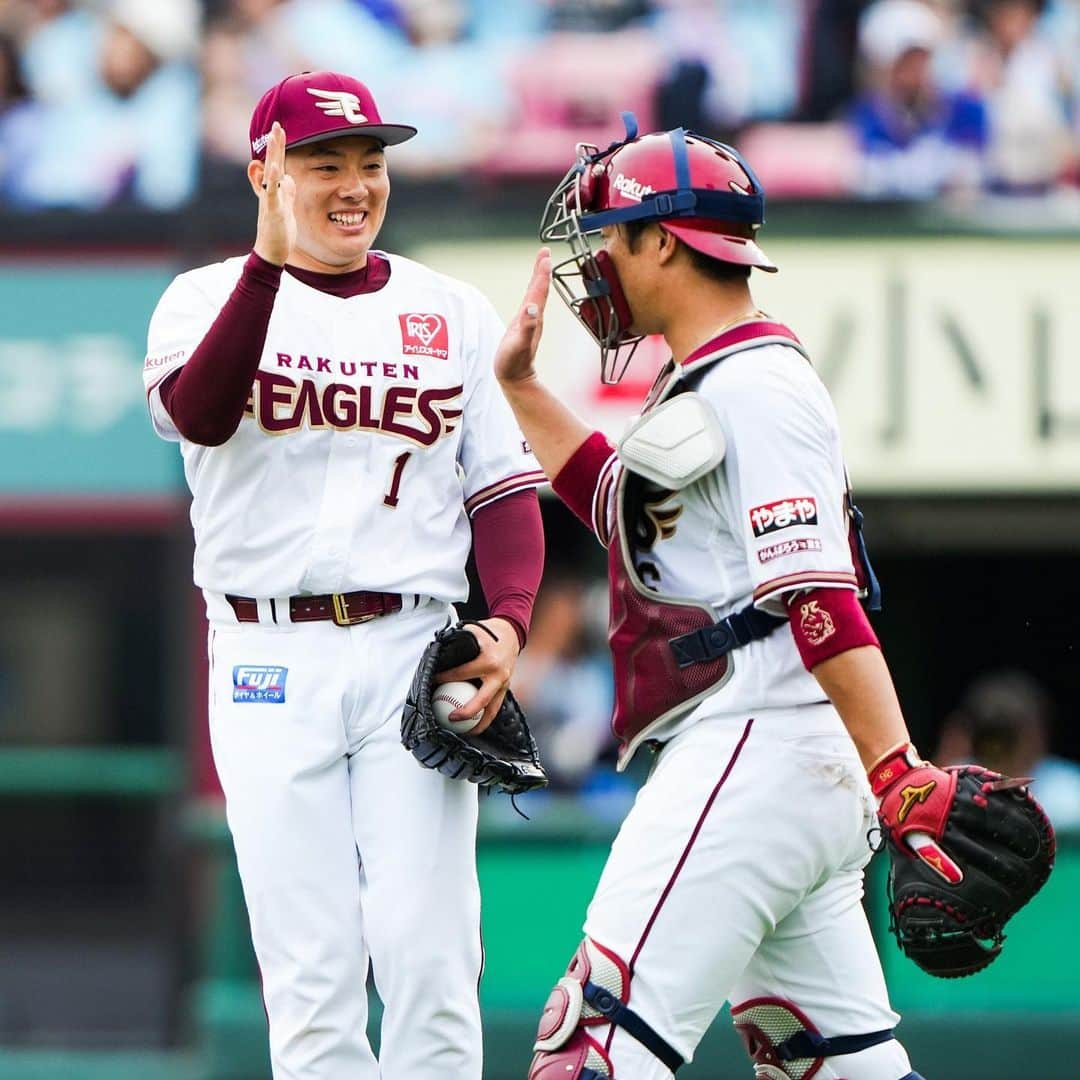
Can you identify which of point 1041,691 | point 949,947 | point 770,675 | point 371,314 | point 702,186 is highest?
point 702,186

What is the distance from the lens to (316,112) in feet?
12.9

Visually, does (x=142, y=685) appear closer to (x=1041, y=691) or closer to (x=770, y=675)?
(x=1041, y=691)

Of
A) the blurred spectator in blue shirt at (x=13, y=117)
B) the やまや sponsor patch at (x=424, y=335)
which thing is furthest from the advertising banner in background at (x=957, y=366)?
the やまや sponsor patch at (x=424, y=335)

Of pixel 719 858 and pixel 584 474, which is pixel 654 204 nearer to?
pixel 584 474

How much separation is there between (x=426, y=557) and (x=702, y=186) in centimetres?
87

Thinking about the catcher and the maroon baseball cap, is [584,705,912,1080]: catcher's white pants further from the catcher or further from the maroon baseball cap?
the maroon baseball cap

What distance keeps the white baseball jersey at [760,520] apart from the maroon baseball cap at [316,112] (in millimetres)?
813

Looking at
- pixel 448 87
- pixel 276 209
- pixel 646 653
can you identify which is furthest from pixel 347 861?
pixel 448 87

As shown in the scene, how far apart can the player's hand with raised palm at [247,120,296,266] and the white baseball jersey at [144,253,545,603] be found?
272 millimetres

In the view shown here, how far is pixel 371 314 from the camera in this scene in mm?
4043

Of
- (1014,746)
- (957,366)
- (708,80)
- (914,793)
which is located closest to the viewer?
(914,793)

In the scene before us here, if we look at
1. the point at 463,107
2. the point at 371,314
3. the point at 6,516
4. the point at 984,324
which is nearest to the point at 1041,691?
the point at 984,324

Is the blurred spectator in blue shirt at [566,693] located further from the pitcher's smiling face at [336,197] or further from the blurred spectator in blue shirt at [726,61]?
the pitcher's smiling face at [336,197]

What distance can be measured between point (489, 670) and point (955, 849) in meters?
0.95
